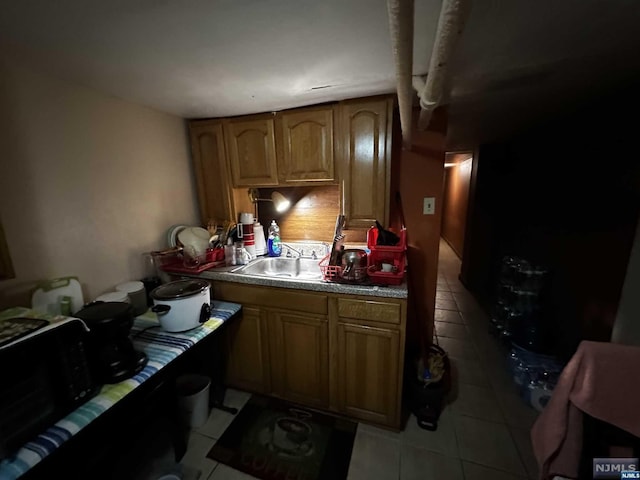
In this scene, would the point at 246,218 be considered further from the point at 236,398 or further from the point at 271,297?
the point at 236,398

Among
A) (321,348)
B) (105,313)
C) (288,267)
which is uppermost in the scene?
(105,313)

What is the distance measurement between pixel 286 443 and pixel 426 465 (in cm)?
77

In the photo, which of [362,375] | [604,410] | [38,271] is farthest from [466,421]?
[38,271]

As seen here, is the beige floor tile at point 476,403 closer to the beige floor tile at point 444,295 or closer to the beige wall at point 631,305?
the beige wall at point 631,305

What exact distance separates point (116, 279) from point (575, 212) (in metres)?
3.23

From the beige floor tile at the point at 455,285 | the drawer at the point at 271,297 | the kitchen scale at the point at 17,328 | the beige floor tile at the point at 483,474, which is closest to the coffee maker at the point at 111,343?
the kitchen scale at the point at 17,328

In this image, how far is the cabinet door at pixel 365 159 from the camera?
1.60 m

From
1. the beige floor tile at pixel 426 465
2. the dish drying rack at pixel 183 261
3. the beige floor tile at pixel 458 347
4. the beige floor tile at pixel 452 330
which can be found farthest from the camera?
the beige floor tile at pixel 452 330

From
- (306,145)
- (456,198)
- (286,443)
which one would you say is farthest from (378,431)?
(456,198)

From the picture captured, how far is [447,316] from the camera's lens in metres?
2.91

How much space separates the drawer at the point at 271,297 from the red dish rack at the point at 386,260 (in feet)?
1.07

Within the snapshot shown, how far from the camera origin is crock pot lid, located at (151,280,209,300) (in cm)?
125

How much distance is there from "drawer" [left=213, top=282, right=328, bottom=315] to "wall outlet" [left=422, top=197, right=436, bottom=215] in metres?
0.98

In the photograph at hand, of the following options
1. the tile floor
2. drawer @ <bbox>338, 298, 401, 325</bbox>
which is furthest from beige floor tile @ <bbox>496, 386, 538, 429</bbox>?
drawer @ <bbox>338, 298, 401, 325</bbox>
